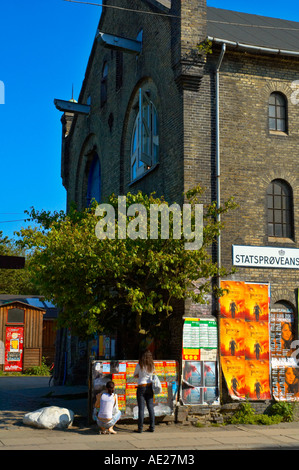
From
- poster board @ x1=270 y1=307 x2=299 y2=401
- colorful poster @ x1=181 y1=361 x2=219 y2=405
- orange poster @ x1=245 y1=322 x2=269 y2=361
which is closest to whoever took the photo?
colorful poster @ x1=181 y1=361 x2=219 y2=405

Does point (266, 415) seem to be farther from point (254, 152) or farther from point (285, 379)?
point (254, 152)

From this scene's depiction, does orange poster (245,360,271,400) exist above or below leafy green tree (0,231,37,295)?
below

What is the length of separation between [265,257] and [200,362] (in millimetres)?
3428

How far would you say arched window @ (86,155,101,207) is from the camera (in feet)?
80.9

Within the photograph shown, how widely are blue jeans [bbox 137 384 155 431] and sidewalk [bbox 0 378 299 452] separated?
0.26m

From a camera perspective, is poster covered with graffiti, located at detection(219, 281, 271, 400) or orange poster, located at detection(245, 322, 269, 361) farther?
orange poster, located at detection(245, 322, 269, 361)

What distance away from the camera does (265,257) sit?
15.8m

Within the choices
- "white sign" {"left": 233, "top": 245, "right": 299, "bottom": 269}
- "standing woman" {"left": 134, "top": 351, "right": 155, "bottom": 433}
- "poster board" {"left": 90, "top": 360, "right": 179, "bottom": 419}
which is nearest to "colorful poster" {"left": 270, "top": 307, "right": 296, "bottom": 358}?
"white sign" {"left": 233, "top": 245, "right": 299, "bottom": 269}

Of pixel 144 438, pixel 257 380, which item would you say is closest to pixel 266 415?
pixel 257 380

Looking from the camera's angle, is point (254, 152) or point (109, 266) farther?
point (254, 152)

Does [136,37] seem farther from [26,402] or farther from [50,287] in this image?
[26,402]

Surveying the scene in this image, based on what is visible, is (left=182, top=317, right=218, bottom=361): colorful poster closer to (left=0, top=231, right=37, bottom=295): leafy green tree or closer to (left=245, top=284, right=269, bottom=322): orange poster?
(left=245, top=284, right=269, bottom=322): orange poster

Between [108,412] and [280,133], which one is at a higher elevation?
[280,133]

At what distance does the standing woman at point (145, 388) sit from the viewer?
1255 centimetres
